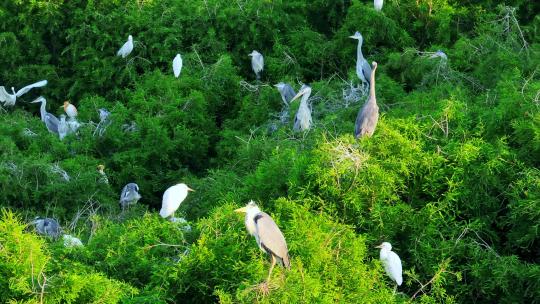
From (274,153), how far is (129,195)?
240 cm

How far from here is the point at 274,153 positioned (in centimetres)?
855

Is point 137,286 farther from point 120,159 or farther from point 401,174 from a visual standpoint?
point 120,159

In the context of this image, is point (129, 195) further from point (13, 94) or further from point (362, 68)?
point (13, 94)

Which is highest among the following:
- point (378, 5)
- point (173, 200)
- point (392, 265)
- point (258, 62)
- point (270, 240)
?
point (270, 240)

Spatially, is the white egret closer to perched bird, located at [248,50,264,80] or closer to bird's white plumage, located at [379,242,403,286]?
bird's white plumage, located at [379,242,403,286]

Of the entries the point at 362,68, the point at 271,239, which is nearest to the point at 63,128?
the point at 362,68

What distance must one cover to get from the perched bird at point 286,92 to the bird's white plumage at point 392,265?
457cm

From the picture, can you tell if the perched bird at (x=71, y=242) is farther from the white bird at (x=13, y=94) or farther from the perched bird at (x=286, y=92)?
the white bird at (x=13, y=94)

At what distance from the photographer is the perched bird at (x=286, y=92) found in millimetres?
11742

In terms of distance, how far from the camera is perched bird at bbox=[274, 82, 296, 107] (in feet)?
38.5

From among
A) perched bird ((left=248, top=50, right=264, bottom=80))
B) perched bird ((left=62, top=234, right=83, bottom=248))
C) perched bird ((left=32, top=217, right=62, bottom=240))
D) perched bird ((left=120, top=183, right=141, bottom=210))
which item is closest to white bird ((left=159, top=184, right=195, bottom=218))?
perched bird ((left=32, top=217, right=62, bottom=240))

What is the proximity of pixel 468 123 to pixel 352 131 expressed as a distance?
4.61 ft

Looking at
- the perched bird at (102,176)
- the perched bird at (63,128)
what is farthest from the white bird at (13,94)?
the perched bird at (102,176)

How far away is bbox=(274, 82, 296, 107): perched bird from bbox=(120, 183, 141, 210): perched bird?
217 cm
